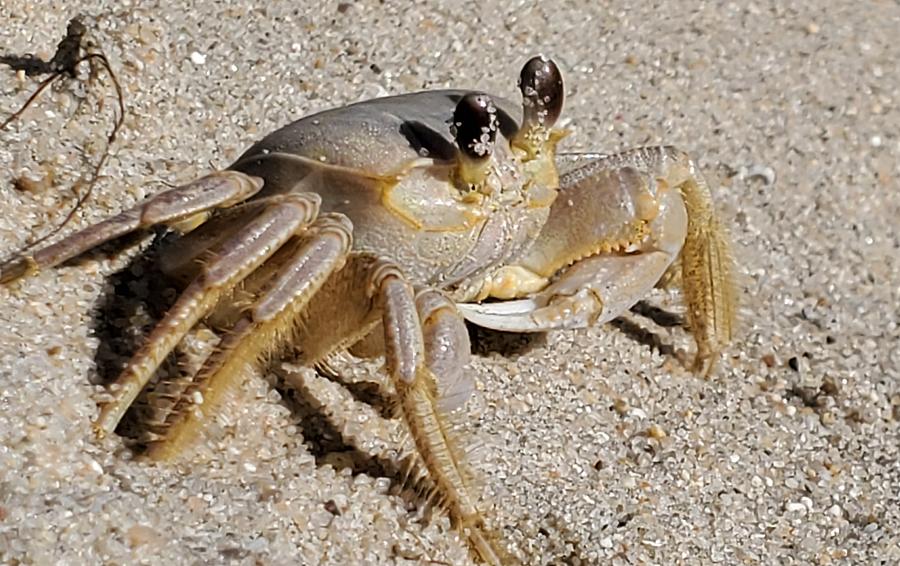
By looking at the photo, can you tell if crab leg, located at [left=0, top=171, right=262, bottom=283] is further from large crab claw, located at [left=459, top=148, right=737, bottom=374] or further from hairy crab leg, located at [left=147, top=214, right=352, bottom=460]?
large crab claw, located at [left=459, top=148, right=737, bottom=374]

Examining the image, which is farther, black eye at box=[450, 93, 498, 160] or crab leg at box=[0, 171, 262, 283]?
black eye at box=[450, 93, 498, 160]

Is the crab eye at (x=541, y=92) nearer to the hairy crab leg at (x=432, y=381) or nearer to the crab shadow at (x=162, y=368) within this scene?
the hairy crab leg at (x=432, y=381)

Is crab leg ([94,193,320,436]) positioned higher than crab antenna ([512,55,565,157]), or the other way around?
crab antenna ([512,55,565,157])

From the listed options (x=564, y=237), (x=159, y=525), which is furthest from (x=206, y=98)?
(x=159, y=525)

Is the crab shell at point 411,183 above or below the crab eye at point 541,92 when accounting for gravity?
below

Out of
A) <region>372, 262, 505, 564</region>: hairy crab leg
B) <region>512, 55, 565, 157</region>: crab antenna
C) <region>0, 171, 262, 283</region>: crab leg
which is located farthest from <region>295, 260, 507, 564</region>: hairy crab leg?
<region>512, 55, 565, 157</region>: crab antenna

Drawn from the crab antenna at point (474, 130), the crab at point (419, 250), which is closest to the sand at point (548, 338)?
the crab at point (419, 250)
